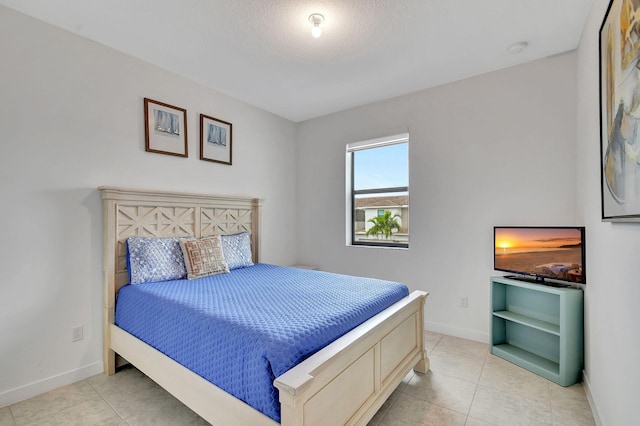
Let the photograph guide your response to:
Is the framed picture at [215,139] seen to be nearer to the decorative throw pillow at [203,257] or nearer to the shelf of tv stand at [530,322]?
the decorative throw pillow at [203,257]

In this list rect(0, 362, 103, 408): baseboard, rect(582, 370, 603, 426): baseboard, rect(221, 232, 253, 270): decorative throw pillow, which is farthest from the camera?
rect(221, 232, 253, 270): decorative throw pillow

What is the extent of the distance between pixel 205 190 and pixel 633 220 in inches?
125

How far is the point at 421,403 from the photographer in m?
1.96

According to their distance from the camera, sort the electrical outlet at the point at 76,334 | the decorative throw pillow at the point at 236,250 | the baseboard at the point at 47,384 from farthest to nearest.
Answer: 1. the decorative throw pillow at the point at 236,250
2. the electrical outlet at the point at 76,334
3. the baseboard at the point at 47,384

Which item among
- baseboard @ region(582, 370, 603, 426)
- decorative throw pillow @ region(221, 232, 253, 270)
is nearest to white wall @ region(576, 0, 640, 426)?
baseboard @ region(582, 370, 603, 426)

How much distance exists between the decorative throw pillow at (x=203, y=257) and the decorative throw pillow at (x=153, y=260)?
0.08m

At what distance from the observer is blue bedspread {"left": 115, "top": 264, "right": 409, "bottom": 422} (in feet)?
4.40

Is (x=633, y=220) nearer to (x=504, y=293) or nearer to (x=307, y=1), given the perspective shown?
(x=504, y=293)

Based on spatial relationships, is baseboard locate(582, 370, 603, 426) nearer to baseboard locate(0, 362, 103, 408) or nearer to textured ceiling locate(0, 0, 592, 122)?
textured ceiling locate(0, 0, 592, 122)

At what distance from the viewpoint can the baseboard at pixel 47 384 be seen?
77.8 inches

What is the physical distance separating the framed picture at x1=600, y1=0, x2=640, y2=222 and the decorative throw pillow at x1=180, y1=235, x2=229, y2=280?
2.71 meters

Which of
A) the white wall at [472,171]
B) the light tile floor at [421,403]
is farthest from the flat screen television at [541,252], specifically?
the light tile floor at [421,403]

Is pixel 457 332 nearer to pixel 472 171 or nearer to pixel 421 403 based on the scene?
pixel 421 403

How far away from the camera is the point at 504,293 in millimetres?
2703
